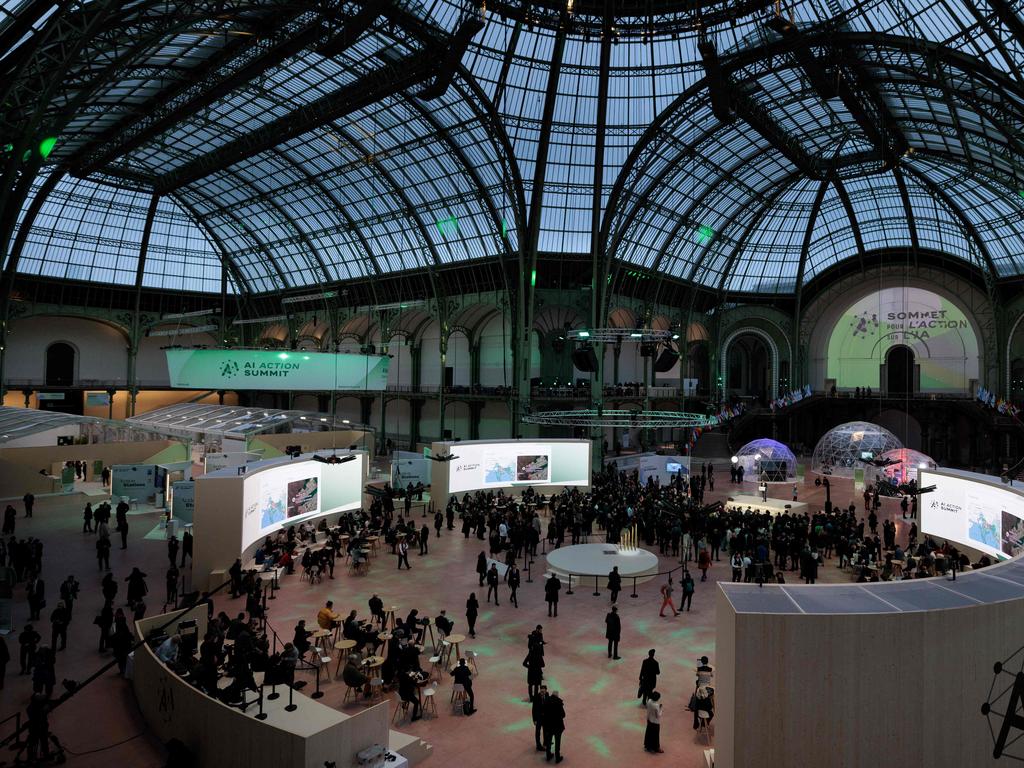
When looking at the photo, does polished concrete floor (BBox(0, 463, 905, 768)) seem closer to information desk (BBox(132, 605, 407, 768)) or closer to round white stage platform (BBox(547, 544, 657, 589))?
round white stage platform (BBox(547, 544, 657, 589))

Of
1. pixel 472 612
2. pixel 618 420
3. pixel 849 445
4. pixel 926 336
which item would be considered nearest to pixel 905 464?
pixel 849 445

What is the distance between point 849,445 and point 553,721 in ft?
103

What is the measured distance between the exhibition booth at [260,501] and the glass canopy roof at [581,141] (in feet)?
44.6

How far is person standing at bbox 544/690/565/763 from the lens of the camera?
9.58 metres

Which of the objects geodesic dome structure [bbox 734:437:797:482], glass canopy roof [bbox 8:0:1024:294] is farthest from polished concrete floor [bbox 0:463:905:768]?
glass canopy roof [bbox 8:0:1024:294]

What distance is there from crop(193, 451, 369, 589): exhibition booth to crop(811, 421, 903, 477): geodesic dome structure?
25.2 meters

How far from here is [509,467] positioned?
29.9 m

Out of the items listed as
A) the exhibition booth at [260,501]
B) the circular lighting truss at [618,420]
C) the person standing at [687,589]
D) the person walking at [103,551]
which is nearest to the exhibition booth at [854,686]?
the person standing at [687,589]

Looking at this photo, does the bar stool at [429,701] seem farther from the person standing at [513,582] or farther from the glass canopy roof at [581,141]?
the glass canopy roof at [581,141]

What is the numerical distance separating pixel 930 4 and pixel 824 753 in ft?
89.2

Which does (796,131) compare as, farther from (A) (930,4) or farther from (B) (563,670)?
(B) (563,670)

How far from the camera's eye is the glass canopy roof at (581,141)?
2761 cm

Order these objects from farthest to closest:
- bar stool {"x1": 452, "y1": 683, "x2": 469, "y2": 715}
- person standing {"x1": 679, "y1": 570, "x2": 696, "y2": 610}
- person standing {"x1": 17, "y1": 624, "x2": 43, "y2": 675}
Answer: person standing {"x1": 679, "y1": 570, "x2": 696, "y2": 610}
person standing {"x1": 17, "y1": 624, "x2": 43, "y2": 675}
bar stool {"x1": 452, "y1": 683, "x2": 469, "y2": 715}

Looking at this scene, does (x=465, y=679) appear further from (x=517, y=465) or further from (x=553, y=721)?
(x=517, y=465)
